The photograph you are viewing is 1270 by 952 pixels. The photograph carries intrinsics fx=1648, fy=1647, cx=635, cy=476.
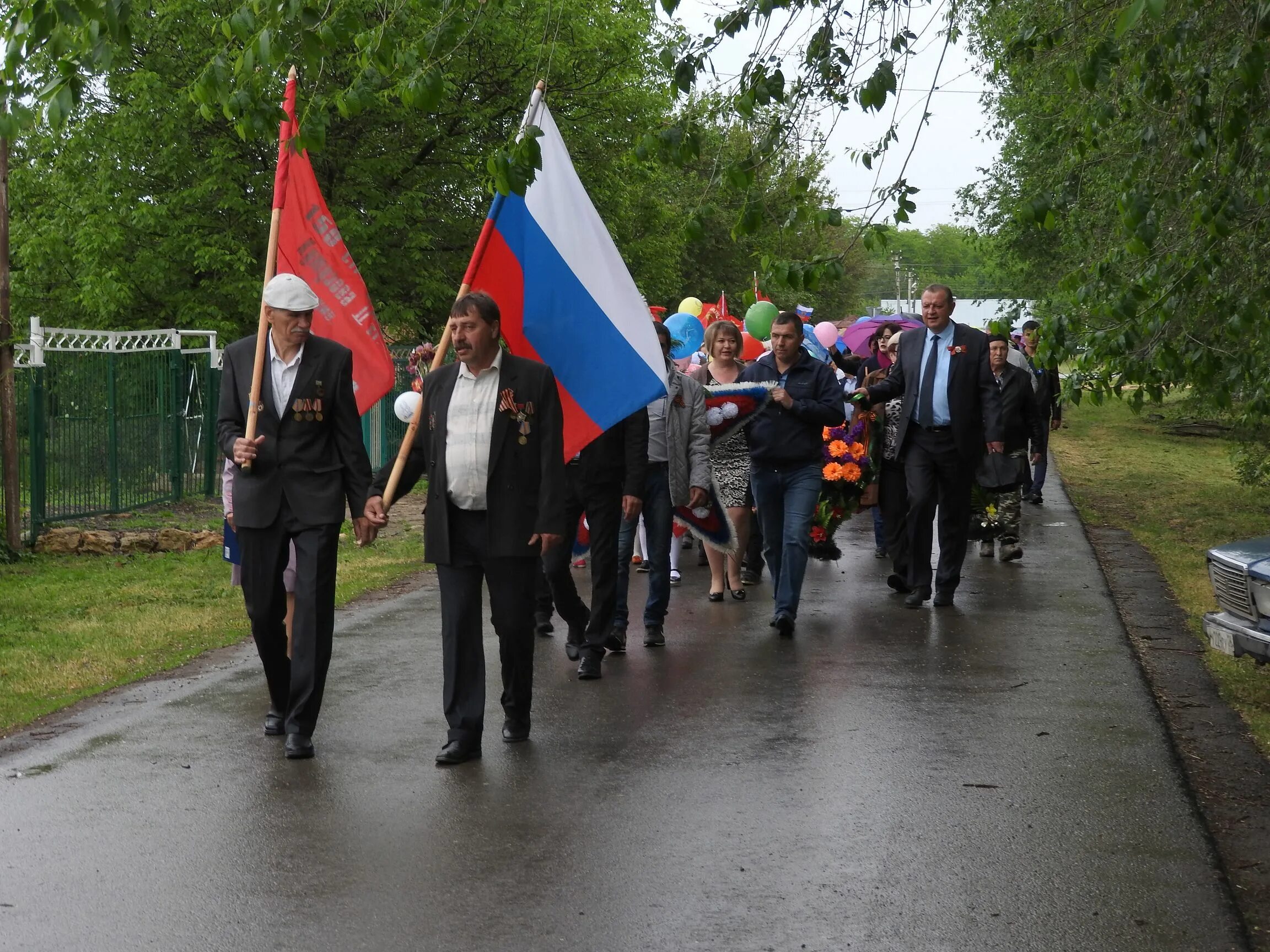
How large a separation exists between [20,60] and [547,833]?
300cm

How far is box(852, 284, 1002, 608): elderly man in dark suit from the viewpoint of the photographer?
10.9 metres

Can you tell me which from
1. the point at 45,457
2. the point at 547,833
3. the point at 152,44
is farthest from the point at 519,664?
the point at 152,44

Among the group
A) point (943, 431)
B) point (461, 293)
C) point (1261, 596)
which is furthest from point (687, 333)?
point (461, 293)

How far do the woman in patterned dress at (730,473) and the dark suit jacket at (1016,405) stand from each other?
2.90m

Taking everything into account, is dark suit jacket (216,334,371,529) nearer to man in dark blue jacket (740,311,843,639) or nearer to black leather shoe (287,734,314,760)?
black leather shoe (287,734,314,760)

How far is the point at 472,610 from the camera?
22.3 ft

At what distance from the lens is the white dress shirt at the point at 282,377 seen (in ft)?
22.3

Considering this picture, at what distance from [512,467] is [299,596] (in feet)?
3.36

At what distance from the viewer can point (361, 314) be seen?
7750 millimetres

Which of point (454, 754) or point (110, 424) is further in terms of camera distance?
point (110, 424)

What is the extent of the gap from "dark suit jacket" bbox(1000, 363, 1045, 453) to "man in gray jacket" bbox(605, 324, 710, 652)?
166 inches

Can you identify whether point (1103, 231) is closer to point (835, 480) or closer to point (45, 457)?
point (835, 480)

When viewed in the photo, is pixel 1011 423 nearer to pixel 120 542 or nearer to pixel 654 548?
pixel 654 548

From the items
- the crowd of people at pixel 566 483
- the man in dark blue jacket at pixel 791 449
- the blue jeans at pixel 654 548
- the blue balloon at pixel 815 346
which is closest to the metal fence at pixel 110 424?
the blue balloon at pixel 815 346
